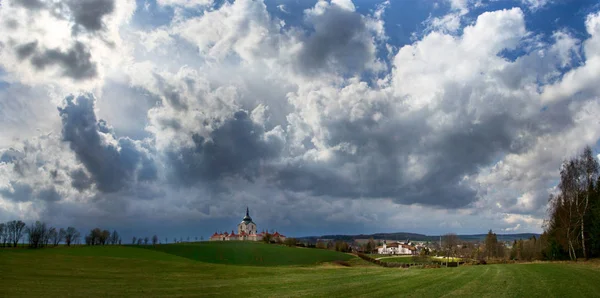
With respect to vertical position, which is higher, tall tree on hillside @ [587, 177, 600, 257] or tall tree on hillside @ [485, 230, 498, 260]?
tall tree on hillside @ [587, 177, 600, 257]

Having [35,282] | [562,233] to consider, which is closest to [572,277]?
[562,233]

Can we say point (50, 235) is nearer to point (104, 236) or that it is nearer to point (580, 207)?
point (104, 236)

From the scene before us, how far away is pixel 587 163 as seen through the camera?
62094 millimetres

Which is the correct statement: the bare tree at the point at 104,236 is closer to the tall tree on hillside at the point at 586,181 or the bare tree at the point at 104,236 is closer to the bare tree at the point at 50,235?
the bare tree at the point at 50,235

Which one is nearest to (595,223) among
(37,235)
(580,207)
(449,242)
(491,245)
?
(580,207)

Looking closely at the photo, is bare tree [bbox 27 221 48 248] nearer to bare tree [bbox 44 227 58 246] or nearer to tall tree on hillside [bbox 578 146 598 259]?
bare tree [bbox 44 227 58 246]

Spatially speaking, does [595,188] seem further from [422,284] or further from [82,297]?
[82,297]

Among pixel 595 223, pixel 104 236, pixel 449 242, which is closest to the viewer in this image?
pixel 595 223

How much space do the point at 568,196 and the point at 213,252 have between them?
10125 cm

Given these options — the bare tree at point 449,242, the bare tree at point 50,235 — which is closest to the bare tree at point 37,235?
the bare tree at point 50,235

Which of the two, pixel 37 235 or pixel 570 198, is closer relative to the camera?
pixel 570 198

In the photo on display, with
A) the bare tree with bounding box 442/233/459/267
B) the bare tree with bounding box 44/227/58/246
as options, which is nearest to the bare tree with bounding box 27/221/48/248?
the bare tree with bounding box 44/227/58/246

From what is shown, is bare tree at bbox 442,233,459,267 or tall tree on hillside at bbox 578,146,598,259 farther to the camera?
bare tree at bbox 442,233,459,267

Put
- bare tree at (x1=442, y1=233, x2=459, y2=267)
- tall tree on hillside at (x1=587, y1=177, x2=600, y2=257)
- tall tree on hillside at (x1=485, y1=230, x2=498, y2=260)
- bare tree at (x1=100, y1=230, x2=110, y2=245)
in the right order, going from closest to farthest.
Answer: tall tree on hillside at (x1=587, y1=177, x2=600, y2=257) < bare tree at (x1=442, y1=233, x2=459, y2=267) < tall tree on hillside at (x1=485, y1=230, x2=498, y2=260) < bare tree at (x1=100, y1=230, x2=110, y2=245)
